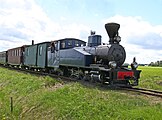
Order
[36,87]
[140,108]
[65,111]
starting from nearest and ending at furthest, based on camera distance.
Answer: [140,108]
[65,111]
[36,87]

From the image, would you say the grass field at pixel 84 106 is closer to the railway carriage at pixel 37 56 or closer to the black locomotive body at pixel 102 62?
the black locomotive body at pixel 102 62

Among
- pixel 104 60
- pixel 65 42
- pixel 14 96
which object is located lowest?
pixel 14 96

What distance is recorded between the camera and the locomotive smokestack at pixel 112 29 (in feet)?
49.1

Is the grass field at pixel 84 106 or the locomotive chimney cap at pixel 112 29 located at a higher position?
the locomotive chimney cap at pixel 112 29

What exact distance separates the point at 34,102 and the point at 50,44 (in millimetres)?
12125

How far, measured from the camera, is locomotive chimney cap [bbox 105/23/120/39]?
15.0 metres

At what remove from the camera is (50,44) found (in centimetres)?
2325

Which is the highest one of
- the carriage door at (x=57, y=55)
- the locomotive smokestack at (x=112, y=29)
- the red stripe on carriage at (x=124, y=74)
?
the locomotive smokestack at (x=112, y=29)

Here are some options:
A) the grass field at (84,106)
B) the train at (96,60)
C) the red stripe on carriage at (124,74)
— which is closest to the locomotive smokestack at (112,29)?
the train at (96,60)

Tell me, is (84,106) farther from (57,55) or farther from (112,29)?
(57,55)

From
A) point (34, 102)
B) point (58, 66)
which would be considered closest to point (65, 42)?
point (58, 66)

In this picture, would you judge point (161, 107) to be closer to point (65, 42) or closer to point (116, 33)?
point (116, 33)

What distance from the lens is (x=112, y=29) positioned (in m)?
15.0

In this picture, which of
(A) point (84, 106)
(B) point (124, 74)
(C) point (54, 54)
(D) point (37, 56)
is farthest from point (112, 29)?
(D) point (37, 56)
